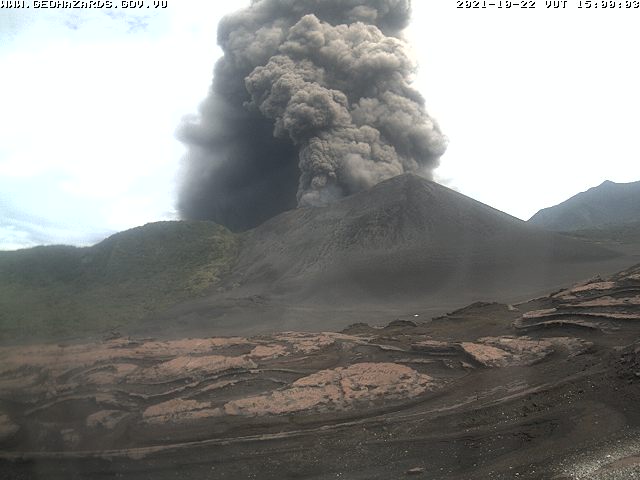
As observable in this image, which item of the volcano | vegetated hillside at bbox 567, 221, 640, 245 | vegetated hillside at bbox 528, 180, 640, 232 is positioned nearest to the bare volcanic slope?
the volcano

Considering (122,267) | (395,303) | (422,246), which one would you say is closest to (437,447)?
(395,303)

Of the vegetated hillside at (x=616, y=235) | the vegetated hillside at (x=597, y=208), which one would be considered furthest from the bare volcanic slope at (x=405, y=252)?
the vegetated hillside at (x=597, y=208)

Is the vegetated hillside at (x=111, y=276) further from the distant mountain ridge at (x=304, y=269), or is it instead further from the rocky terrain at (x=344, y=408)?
the rocky terrain at (x=344, y=408)

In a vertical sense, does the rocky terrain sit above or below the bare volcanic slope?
below

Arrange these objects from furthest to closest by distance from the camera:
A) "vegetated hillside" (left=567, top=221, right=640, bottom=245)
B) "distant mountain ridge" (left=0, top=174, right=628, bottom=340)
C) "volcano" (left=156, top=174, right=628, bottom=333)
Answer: "vegetated hillside" (left=567, top=221, right=640, bottom=245), "volcano" (left=156, top=174, right=628, bottom=333), "distant mountain ridge" (left=0, top=174, right=628, bottom=340)

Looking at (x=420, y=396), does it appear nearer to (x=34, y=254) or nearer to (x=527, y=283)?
(x=527, y=283)

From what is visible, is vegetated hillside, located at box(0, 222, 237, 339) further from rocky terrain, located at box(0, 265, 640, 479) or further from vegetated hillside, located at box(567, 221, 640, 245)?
vegetated hillside, located at box(567, 221, 640, 245)

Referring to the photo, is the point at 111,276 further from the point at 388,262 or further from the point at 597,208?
the point at 597,208
